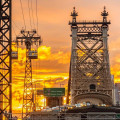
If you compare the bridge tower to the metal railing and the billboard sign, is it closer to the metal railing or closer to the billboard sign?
the billboard sign

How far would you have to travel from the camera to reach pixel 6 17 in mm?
37312

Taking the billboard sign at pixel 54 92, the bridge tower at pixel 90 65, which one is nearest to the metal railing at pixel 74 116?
the billboard sign at pixel 54 92

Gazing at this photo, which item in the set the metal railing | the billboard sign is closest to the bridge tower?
the billboard sign

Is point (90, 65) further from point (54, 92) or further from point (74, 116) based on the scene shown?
point (74, 116)

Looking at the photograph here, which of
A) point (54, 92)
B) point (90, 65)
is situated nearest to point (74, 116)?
point (54, 92)

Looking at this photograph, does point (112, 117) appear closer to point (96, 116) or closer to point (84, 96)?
point (96, 116)

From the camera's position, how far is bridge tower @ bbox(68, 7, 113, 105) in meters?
106

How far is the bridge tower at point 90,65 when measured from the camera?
4181 inches

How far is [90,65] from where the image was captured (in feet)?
394

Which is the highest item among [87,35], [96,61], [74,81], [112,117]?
[87,35]

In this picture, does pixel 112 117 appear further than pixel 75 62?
No

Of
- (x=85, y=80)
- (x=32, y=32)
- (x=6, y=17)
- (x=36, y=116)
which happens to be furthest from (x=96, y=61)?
(x=6, y=17)

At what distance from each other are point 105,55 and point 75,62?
35.7 feet

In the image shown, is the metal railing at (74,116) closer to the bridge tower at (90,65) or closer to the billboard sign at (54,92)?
the billboard sign at (54,92)
